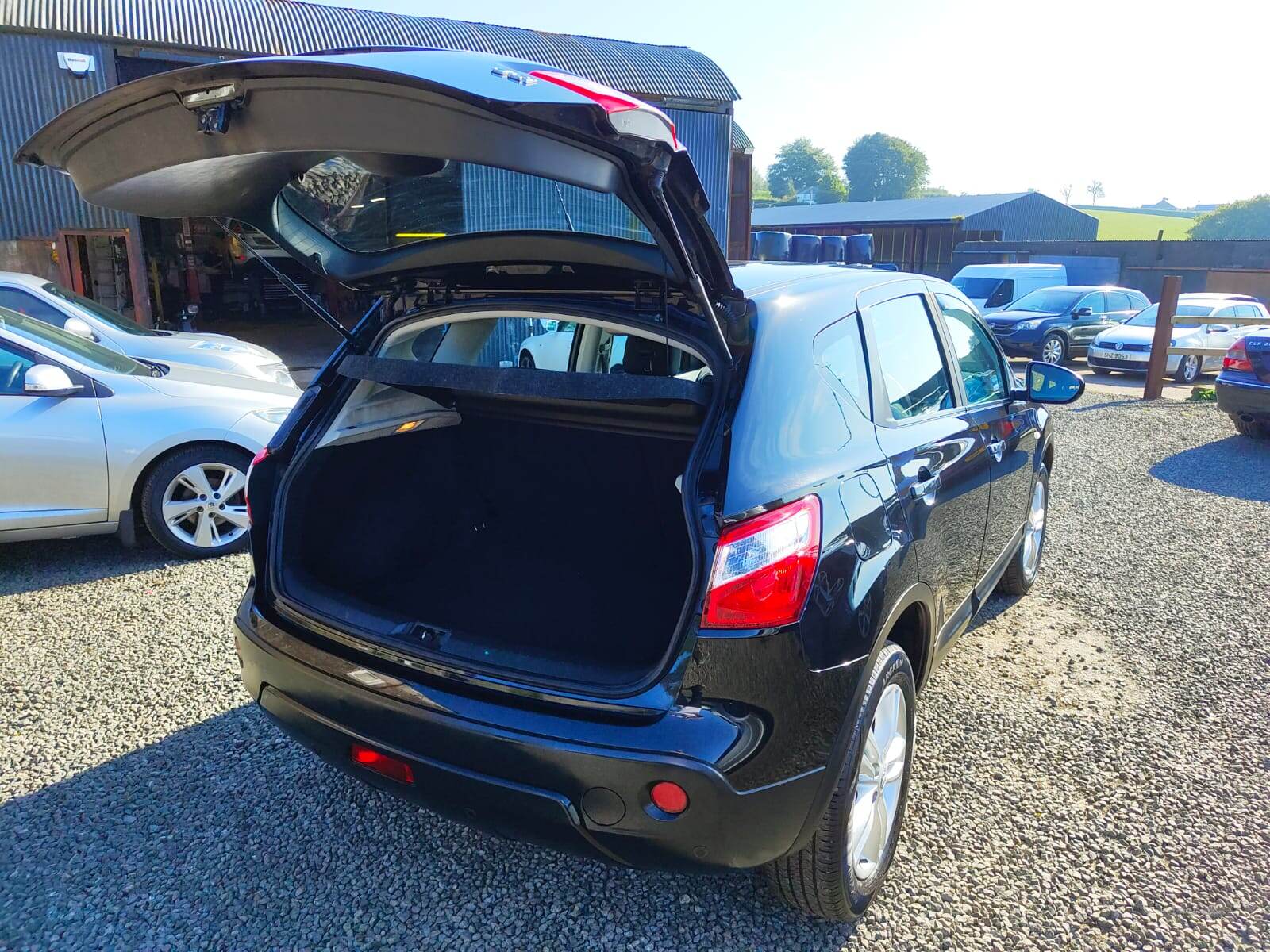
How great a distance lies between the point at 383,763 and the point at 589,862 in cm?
74

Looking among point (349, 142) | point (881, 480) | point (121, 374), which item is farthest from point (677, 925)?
point (121, 374)

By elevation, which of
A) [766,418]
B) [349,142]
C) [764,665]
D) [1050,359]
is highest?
[349,142]

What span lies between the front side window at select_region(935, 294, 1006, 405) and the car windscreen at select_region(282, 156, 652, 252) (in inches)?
68.5

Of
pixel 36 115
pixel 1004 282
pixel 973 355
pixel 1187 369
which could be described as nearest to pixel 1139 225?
pixel 1004 282

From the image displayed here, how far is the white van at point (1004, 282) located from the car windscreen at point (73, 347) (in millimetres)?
16626

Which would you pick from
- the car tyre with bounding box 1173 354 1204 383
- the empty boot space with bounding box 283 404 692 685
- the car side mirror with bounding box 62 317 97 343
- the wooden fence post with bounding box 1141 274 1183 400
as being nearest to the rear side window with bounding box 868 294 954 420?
the empty boot space with bounding box 283 404 692 685

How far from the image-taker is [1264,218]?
54.7 m

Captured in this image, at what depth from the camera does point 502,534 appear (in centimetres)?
321

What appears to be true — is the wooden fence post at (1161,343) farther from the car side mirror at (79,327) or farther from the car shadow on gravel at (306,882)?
the car side mirror at (79,327)

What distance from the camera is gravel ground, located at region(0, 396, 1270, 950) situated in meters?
2.25

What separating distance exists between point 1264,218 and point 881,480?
67.9 meters

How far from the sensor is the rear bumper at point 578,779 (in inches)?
71.1

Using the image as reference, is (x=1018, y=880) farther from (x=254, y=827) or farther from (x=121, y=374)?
(x=121, y=374)

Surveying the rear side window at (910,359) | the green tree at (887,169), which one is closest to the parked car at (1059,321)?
the rear side window at (910,359)
